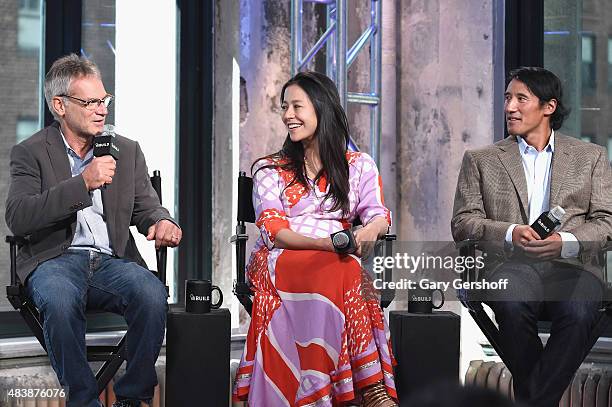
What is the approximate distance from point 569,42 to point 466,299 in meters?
1.62

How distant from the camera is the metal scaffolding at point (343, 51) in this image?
4.42 meters

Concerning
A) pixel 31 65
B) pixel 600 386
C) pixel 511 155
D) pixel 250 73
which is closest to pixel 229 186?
pixel 250 73

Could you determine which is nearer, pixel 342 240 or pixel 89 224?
Result: pixel 342 240

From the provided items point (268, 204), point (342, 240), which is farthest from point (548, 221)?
point (268, 204)

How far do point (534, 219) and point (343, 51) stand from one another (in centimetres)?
145

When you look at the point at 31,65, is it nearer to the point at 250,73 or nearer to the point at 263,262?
the point at 250,73

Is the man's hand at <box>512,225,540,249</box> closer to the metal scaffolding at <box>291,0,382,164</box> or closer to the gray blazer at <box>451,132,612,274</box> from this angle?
the gray blazer at <box>451,132,612,274</box>

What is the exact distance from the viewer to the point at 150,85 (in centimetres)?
437

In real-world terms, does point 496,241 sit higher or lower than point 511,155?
lower

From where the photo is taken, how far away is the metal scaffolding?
4418mm

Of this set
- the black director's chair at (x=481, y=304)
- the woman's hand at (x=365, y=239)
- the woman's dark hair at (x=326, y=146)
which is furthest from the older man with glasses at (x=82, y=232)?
the black director's chair at (x=481, y=304)

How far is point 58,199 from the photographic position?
9.82ft

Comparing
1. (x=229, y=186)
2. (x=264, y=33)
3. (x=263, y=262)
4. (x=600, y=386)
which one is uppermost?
(x=264, y=33)

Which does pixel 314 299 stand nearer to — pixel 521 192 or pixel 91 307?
pixel 91 307
